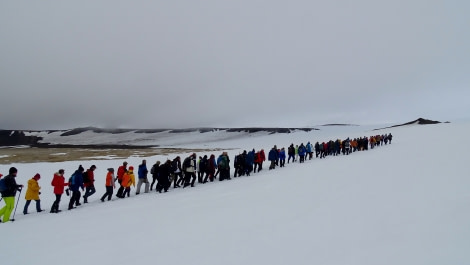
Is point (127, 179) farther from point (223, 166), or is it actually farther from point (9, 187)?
point (223, 166)

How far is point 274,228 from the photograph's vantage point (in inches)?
290

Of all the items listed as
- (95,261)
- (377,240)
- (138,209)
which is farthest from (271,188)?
(95,261)

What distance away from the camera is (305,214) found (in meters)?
8.34

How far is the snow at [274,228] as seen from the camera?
226 inches

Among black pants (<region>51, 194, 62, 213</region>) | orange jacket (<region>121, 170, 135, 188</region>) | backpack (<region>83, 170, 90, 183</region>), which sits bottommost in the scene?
black pants (<region>51, 194, 62, 213</region>)

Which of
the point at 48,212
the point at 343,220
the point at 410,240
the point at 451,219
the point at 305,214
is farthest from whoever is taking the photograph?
the point at 48,212

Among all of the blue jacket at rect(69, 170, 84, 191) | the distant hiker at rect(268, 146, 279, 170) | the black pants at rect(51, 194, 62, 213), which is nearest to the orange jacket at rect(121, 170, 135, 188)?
the blue jacket at rect(69, 170, 84, 191)

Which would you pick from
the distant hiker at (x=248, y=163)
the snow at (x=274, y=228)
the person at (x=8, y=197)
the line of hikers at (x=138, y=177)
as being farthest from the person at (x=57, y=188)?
the distant hiker at (x=248, y=163)

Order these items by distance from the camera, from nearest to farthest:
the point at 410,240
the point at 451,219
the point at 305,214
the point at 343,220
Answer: the point at 410,240 → the point at 451,219 → the point at 343,220 → the point at 305,214

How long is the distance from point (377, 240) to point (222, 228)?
3.58m

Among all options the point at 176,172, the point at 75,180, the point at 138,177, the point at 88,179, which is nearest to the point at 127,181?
the point at 88,179

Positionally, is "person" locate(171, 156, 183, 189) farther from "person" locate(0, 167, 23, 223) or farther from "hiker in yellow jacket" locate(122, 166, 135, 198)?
"person" locate(0, 167, 23, 223)

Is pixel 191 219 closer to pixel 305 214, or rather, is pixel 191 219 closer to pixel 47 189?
pixel 305 214

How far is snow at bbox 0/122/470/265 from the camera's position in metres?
5.75
